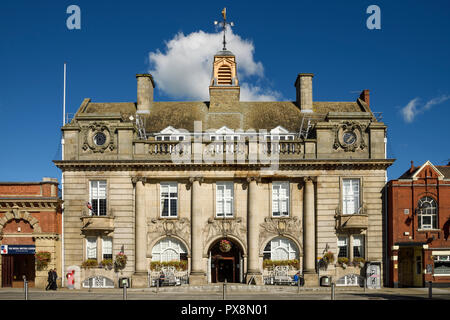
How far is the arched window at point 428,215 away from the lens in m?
34.8

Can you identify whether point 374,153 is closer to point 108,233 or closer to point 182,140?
point 182,140

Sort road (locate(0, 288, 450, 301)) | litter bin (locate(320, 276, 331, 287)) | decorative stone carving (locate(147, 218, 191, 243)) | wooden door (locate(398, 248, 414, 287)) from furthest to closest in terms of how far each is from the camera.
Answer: wooden door (locate(398, 248, 414, 287)), decorative stone carving (locate(147, 218, 191, 243)), litter bin (locate(320, 276, 331, 287)), road (locate(0, 288, 450, 301))

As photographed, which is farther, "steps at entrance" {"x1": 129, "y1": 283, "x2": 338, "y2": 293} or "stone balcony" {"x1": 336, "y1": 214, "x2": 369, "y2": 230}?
"stone balcony" {"x1": 336, "y1": 214, "x2": 369, "y2": 230}

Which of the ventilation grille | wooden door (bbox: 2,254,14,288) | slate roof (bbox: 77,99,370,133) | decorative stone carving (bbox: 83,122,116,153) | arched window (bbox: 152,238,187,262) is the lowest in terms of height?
wooden door (bbox: 2,254,14,288)

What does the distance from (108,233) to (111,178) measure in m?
3.88

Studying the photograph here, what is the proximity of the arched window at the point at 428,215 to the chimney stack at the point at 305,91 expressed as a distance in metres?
11.6

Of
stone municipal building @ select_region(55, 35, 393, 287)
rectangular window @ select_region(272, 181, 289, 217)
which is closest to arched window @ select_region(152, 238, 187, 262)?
stone municipal building @ select_region(55, 35, 393, 287)

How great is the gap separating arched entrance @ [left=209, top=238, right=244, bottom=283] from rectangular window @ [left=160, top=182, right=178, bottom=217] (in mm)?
3920

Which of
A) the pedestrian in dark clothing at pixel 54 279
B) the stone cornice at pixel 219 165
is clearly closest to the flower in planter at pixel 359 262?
the stone cornice at pixel 219 165

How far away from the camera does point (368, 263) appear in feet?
112

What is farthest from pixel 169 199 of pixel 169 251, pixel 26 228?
pixel 26 228

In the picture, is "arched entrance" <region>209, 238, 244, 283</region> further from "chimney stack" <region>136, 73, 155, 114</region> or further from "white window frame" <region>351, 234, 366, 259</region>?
"chimney stack" <region>136, 73, 155, 114</region>

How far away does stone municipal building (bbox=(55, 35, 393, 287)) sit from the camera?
3441 cm
